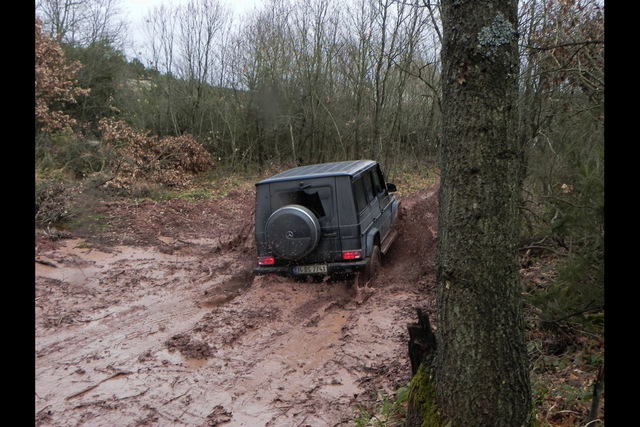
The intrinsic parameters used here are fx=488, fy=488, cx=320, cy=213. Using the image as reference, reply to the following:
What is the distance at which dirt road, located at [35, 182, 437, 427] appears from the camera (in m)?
4.55

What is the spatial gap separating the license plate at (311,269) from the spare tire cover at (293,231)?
287 millimetres

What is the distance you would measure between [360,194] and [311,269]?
1.48 metres

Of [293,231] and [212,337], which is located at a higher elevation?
[293,231]

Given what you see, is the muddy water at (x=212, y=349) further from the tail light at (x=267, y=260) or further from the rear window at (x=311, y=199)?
the rear window at (x=311, y=199)

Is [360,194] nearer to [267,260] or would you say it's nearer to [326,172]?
[326,172]

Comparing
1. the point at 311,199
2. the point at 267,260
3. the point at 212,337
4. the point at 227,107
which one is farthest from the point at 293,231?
the point at 227,107

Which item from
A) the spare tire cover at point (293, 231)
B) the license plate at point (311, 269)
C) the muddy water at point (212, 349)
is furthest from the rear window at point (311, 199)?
the muddy water at point (212, 349)

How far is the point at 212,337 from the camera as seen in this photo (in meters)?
6.02

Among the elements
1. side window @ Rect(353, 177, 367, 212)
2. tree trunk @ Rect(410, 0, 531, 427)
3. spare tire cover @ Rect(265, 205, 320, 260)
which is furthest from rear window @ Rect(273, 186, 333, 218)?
tree trunk @ Rect(410, 0, 531, 427)

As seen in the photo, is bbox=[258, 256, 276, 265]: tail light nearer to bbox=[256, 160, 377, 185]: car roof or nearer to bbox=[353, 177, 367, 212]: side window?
bbox=[256, 160, 377, 185]: car roof

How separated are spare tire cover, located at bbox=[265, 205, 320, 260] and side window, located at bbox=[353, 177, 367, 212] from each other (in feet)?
2.64

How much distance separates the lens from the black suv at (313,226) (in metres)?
7.25

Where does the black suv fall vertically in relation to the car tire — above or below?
above
